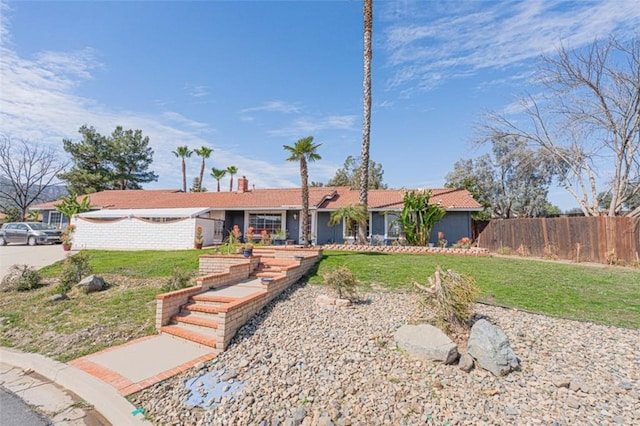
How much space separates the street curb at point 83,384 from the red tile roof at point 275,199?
15.5 metres

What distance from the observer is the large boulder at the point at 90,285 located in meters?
8.90

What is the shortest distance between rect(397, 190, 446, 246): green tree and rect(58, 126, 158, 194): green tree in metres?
40.1

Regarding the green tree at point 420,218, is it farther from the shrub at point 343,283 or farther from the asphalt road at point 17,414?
the asphalt road at point 17,414

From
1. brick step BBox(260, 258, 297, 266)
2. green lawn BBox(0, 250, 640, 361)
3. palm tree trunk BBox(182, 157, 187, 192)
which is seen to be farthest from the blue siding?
palm tree trunk BBox(182, 157, 187, 192)

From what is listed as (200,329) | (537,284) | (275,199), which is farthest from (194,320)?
(275,199)

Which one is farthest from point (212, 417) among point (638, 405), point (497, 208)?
point (497, 208)

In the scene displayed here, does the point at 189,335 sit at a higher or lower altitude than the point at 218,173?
lower

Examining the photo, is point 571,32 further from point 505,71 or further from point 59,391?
point 59,391

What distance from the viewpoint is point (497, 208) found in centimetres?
3127

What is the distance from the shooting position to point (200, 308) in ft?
21.7

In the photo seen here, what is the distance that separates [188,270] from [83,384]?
262 inches

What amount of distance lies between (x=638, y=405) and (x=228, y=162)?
1718 inches

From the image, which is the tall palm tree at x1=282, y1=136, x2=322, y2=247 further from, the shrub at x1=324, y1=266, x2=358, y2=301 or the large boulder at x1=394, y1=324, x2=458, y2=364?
the large boulder at x1=394, y1=324, x2=458, y2=364

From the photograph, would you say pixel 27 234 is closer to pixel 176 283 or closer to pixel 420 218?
pixel 176 283
